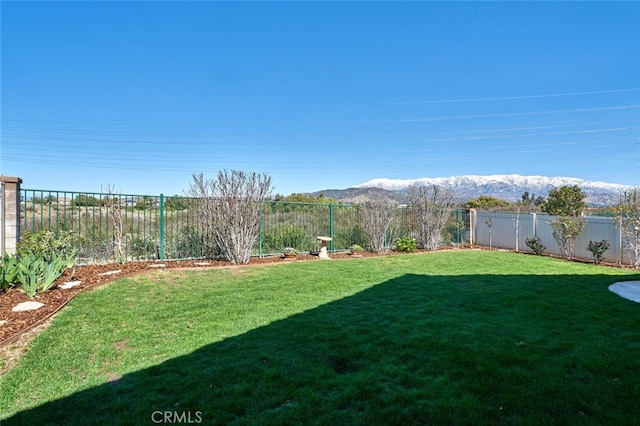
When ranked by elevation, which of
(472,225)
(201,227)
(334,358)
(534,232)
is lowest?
(334,358)

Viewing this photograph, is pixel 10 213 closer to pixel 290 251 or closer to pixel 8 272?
pixel 8 272

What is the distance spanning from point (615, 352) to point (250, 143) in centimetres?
1955

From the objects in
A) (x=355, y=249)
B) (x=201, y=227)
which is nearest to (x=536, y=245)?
(x=355, y=249)

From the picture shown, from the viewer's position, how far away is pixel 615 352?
10.3ft

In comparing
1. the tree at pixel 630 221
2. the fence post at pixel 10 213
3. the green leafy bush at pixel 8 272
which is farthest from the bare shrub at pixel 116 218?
the tree at pixel 630 221

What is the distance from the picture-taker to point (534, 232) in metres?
12.9

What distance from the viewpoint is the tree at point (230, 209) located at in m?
9.05

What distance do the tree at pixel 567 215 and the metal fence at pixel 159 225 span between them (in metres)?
5.16

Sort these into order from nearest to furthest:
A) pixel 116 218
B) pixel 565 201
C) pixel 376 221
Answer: pixel 116 218 < pixel 376 221 < pixel 565 201

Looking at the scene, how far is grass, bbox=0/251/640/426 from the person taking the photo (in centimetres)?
235

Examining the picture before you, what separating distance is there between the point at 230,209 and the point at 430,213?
7.80m

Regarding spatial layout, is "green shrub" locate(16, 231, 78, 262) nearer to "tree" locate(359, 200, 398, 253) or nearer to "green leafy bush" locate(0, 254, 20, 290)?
"green leafy bush" locate(0, 254, 20, 290)

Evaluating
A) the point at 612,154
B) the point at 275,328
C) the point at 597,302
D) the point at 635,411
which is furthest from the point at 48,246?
the point at 612,154

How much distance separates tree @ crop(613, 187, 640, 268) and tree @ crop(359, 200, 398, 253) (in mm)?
6608
